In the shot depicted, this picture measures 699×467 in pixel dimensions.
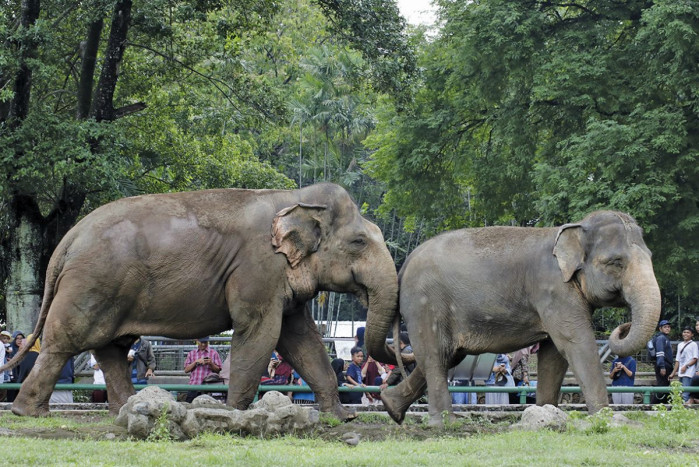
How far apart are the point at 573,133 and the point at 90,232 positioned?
15.5m

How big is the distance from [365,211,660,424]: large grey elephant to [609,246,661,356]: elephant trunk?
0.5 inches

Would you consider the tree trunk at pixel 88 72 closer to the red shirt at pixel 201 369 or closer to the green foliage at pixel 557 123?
the green foliage at pixel 557 123

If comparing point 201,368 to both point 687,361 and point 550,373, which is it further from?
point 687,361

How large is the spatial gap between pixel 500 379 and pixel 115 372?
6.93 m

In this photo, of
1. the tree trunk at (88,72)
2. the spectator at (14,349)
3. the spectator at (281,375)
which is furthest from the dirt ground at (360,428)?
the tree trunk at (88,72)

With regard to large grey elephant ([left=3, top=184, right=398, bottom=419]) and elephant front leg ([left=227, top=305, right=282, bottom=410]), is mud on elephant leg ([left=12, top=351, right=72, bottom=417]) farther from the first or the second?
elephant front leg ([left=227, top=305, right=282, bottom=410])

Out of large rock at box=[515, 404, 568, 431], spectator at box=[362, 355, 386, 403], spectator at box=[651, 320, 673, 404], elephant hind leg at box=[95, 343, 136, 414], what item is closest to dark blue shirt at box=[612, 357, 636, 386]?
spectator at box=[651, 320, 673, 404]

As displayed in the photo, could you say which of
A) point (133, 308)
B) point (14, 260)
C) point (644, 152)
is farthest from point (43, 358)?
point (644, 152)

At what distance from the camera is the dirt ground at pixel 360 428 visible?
1049cm

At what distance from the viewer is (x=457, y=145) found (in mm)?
29672

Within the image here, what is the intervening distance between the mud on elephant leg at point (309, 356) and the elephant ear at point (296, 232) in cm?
98

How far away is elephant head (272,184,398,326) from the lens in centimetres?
1279

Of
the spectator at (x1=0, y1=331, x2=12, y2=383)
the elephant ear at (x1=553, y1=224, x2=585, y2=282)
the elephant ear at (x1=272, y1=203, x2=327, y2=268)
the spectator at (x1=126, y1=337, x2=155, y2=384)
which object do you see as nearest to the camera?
the elephant ear at (x1=553, y1=224, x2=585, y2=282)

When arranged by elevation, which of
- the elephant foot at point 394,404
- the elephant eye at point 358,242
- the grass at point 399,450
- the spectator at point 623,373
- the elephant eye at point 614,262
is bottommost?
the grass at point 399,450
